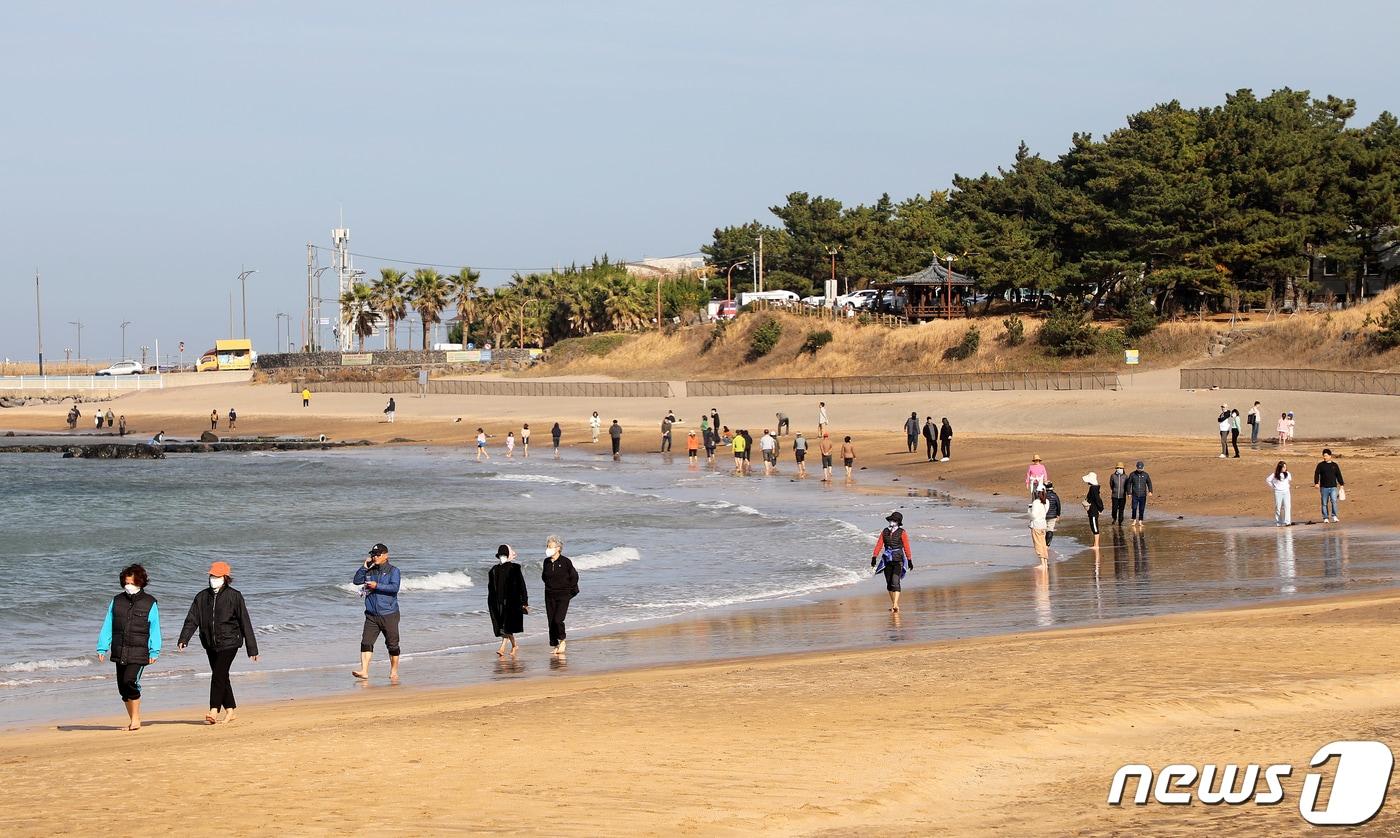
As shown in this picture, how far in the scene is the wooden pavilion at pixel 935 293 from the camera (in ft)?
283

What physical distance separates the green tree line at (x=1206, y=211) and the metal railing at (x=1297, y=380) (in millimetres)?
14836

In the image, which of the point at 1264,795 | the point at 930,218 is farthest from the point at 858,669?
the point at 930,218

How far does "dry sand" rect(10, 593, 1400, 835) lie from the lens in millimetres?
8031

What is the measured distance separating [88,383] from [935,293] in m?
70.3

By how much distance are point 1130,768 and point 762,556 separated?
57.4ft

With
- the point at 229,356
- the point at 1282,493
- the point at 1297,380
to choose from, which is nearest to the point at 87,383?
the point at 229,356

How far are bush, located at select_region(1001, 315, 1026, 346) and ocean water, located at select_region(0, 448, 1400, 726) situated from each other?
128 feet

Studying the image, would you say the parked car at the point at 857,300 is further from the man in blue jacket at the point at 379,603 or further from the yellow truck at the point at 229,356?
the man in blue jacket at the point at 379,603

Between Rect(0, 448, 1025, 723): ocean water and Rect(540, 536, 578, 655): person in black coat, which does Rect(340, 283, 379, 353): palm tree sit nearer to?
Rect(0, 448, 1025, 723): ocean water

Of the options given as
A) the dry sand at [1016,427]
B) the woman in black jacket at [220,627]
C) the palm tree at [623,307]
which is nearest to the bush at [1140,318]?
the dry sand at [1016,427]

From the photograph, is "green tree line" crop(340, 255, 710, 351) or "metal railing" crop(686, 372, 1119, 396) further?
"green tree line" crop(340, 255, 710, 351)

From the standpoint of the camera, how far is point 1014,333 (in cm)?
7844

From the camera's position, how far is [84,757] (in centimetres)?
1041

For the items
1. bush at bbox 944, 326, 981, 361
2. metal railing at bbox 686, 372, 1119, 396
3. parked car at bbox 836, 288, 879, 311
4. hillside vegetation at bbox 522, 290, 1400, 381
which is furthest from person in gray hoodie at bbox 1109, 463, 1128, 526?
parked car at bbox 836, 288, 879, 311
